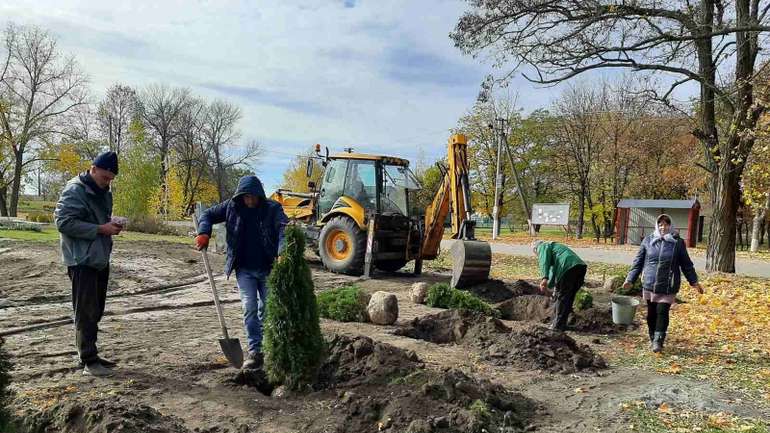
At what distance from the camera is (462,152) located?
12758mm

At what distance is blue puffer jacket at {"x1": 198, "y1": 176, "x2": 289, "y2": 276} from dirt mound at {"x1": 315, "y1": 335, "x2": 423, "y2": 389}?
112 cm

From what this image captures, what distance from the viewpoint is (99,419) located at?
134 inches

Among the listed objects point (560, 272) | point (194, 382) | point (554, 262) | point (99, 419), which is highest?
point (554, 262)

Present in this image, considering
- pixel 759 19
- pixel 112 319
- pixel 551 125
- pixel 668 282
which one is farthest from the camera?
pixel 551 125

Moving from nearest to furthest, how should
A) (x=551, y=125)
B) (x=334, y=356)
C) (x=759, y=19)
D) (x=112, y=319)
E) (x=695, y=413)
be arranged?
(x=695, y=413) < (x=334, y=356) < (x=112, y=319) < (x=759, y=19) < (x=551, y=125)

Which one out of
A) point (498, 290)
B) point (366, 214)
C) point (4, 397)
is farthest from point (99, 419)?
point (366, 214)

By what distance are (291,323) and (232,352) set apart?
1.07m

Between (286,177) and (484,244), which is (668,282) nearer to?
(484,244)

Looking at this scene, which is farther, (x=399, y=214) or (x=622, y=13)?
(x=399, y=214)

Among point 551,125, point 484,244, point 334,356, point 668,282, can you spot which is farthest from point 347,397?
point 551,125

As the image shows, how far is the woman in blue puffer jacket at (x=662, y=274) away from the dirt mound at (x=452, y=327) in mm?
1840

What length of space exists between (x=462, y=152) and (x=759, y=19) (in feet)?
20.8

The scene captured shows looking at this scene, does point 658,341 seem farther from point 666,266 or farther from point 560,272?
point 560,272

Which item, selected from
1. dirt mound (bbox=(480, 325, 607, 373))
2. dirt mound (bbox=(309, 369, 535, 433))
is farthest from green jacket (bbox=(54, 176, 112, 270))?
dirt mound (bbox=(480, 325, 607, 373))
